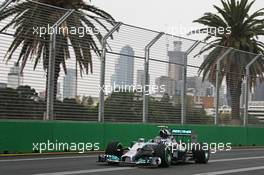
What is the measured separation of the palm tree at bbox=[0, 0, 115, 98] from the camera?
17.0m

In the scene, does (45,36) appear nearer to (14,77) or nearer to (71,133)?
(14,77)

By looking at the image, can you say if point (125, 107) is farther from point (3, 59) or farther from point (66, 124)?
point (3, 59)

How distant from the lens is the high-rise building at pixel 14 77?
669 inches

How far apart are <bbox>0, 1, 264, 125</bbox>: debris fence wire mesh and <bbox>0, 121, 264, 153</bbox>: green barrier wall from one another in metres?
0.44

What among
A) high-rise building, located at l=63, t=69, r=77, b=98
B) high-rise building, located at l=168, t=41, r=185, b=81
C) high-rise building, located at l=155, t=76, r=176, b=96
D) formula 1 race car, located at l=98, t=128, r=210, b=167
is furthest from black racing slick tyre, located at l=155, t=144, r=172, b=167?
high-rise building, located at l=168, t=41, r=185, b=81

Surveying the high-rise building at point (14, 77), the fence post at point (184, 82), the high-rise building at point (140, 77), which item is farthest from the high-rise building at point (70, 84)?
the fence post at point (184, 82)

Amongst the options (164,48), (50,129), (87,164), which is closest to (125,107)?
(164,48)

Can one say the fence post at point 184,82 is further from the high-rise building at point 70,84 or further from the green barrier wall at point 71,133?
the high-rise building at point 70,84

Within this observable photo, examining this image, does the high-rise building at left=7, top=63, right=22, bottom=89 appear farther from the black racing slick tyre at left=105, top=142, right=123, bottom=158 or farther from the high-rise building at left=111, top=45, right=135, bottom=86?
the black racing slick tyre at left=105, top=142, right=123, bottom=158

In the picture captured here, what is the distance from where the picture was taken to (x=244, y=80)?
2869 centimetres

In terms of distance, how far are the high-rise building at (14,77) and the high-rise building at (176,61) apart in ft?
25.2

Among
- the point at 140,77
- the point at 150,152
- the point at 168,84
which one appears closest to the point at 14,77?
the point at 150,152

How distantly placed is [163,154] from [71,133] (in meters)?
5.75

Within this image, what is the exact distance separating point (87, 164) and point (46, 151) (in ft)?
12.9
